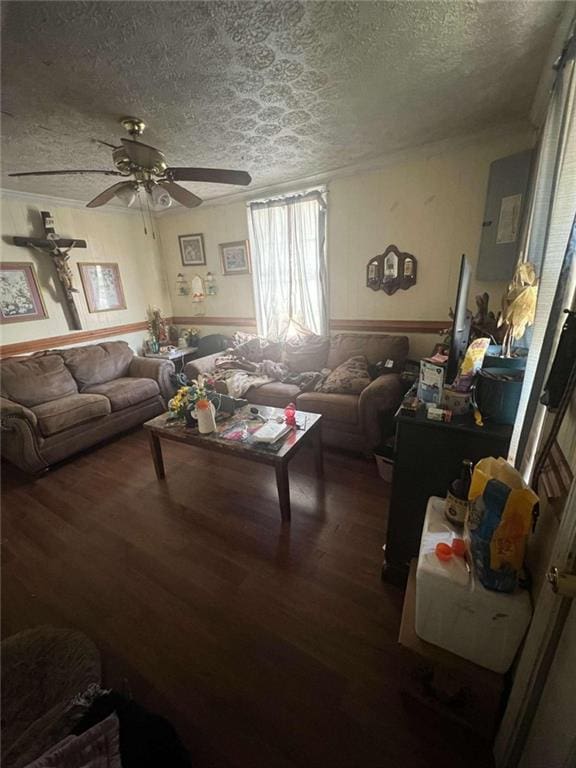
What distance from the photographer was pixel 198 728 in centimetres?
102

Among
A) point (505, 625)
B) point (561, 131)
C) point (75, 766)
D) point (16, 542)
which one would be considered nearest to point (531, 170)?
point (561, 131)

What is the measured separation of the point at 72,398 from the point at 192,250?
2.47m

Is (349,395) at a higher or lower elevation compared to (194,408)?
lower

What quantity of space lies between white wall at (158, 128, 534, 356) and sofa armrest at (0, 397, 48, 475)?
298 centimetres

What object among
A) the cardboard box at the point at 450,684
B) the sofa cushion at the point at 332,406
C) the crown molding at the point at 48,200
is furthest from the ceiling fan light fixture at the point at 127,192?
the cardboard box at the point at 450,684

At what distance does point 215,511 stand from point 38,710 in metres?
1.04

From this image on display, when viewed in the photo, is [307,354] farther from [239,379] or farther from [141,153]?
[141,153]

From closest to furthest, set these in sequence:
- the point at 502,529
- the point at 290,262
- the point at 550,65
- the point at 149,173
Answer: the point at 502,529 < the point at 550,65 < the point at 149,173 < the point at 290,262

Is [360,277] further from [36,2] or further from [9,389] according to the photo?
[9,389]

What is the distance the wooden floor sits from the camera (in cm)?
99

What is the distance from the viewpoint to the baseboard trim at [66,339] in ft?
10.1

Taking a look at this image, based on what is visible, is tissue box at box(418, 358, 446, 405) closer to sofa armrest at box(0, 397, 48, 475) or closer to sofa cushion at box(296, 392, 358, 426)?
sofa cushion at box(296, 392, 358, 426)

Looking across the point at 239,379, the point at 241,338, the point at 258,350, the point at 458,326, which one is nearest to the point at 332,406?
the point at 239,379

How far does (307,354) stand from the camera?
3229 mm
